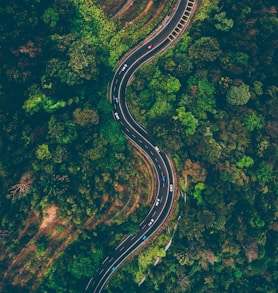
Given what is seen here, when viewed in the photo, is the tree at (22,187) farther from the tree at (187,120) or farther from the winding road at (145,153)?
the tree at (187,120)

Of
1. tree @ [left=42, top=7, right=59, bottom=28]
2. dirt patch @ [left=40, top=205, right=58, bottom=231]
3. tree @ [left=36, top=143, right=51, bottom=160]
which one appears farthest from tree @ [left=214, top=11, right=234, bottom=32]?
dirt patch @ [left=40, top=205, right=58, bottom=231]

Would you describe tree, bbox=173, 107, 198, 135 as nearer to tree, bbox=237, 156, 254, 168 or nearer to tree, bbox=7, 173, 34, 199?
tree, bbox=237, 156, 254, 168

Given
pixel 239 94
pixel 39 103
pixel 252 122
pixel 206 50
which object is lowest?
pixel 252 122

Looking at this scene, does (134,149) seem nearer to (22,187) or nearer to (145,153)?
(145,153)

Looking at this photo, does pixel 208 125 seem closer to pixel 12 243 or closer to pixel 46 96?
pixel 46 96

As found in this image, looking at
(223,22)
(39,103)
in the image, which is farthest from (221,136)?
(39,103)
